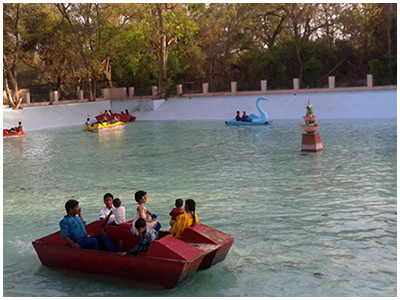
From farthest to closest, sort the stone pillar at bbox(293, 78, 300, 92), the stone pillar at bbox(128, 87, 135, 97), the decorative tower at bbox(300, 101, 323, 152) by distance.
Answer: the stone pillar at bbox(128, 87, 135, 97) → the stone pillar at bbox(293, 78, 300, 92) → the decorative tower at bbox(300, 101, 323, 152)

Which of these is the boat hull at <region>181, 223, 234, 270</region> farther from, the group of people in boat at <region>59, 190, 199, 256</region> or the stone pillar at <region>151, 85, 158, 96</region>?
the stone pillar at <region>151, 85, 158, 96</region>

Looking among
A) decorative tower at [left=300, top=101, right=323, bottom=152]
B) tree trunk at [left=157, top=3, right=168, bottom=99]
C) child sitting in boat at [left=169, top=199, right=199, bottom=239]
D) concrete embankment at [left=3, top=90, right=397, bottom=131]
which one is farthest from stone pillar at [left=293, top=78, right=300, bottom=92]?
child sitting in boat at [left=169, top=199, right=199, bottom=239]

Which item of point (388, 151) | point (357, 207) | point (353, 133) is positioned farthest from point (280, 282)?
point (353, 133)

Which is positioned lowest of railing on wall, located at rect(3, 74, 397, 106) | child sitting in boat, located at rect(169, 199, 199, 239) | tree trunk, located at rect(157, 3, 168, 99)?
child sitting in boat, located at rect(169, 199, 199, 239)

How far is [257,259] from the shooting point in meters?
8.48

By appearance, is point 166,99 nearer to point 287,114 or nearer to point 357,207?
point 287,114

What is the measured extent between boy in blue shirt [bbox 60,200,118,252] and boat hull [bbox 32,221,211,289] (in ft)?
0.46

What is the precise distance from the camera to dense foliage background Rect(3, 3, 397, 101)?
4431cm

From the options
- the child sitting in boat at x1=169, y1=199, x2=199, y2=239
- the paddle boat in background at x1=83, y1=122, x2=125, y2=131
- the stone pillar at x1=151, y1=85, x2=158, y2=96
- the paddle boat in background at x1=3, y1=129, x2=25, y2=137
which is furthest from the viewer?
the stone pillar at x1=151, y1=85, x2=158, y2=96

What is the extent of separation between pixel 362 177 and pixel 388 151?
4925 mm

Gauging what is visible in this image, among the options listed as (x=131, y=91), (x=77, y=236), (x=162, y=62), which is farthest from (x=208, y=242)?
(x=131, y=91)

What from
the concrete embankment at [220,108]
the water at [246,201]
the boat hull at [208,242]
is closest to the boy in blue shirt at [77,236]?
the water at [246,201]

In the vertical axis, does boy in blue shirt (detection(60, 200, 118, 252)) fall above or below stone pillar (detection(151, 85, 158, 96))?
below

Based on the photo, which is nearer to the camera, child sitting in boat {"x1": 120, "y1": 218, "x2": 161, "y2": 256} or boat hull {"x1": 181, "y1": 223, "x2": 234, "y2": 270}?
→ child sitting in boat {"x1": 120, "y1": 218, "x2": 161, "y2": 256}
